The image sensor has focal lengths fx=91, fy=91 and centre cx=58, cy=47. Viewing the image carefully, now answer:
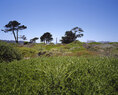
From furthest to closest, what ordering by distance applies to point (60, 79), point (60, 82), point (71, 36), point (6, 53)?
point (71, 36)
point (6, 53)
point (60, 79)
point (60, 82)

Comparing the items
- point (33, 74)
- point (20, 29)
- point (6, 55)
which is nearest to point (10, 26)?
point (20, 29)

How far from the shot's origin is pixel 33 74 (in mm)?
3619

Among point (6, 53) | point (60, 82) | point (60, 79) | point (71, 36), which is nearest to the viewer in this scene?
point (60, 82)

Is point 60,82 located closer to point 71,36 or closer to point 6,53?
point 6,53

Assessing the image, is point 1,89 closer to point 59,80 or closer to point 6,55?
point 59,80

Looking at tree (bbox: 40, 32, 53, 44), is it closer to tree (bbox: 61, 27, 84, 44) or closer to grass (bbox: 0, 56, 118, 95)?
tree (bbox: 61, 27, 84, 44)

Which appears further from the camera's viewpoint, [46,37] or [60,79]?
[46,37]

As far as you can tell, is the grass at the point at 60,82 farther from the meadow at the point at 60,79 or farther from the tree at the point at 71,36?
the tree at the point at 71,36

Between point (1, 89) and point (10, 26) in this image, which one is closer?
point (1, 89)

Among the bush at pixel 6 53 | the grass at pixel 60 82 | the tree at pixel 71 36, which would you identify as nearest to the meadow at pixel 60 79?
the grass at pixel 60 82

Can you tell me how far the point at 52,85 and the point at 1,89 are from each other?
1607 millimetres

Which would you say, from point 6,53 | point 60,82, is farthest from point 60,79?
point 6,53

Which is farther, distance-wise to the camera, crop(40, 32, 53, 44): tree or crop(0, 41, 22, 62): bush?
crop(40, 32, 53, 44): tree

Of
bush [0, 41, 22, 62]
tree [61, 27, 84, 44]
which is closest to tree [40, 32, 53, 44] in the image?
tree [61, 27, 84, 44]
